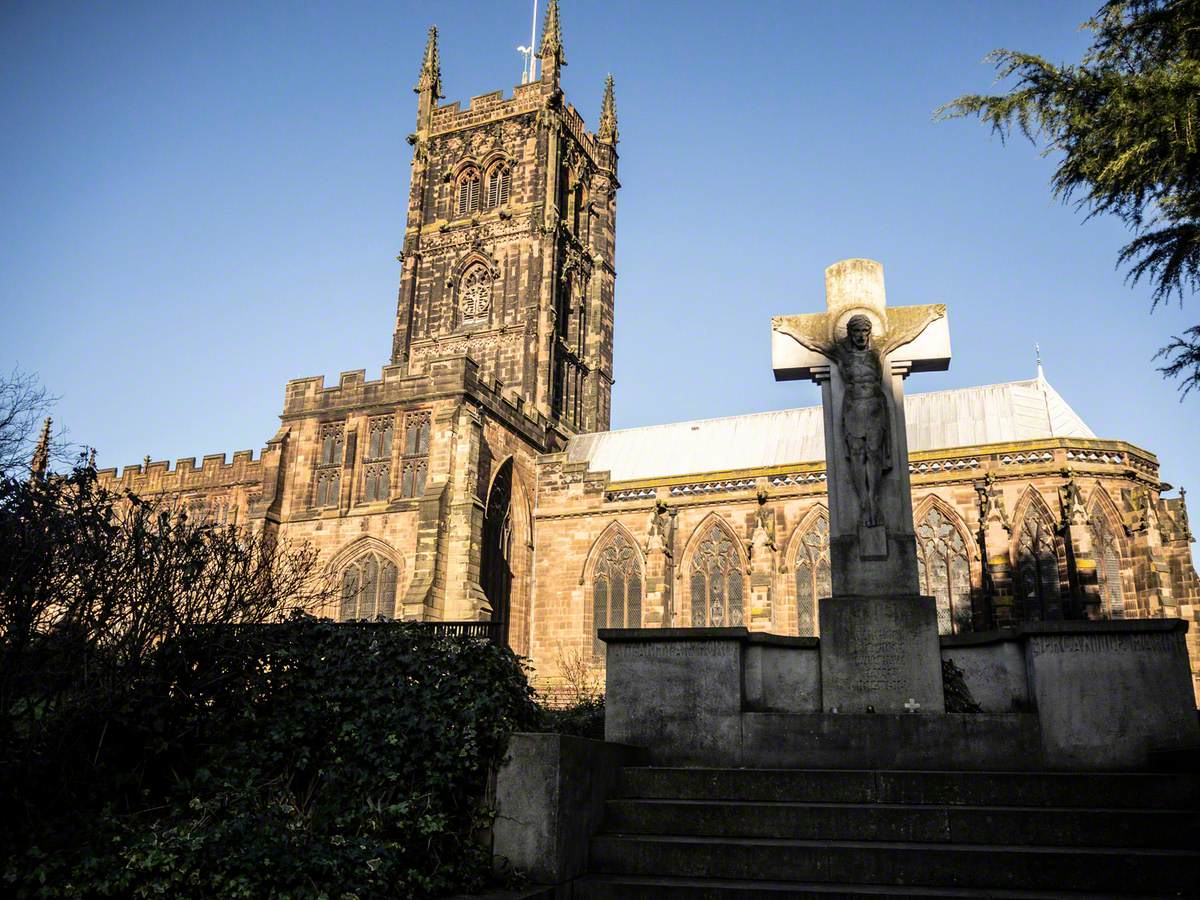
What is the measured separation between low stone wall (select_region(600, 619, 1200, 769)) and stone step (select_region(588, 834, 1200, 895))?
1720 millimetres

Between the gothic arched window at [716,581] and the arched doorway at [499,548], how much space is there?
5873mm

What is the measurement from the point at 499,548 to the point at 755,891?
2398 centimetres

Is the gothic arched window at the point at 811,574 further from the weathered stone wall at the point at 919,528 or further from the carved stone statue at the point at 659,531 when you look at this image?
the carved stone statue at the point at 659,531

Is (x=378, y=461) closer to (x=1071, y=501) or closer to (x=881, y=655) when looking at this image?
(x=1071, y=501)

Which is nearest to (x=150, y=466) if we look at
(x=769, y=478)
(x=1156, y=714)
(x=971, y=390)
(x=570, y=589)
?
(x=570, y=589)

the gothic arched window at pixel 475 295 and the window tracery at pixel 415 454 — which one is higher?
the gothic arched window at pixel 475 295

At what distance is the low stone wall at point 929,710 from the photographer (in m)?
6.88

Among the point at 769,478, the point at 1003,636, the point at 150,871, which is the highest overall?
the point at 769,478

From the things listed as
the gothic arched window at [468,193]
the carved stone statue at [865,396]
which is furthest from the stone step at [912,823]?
the gothic arched window at [468,193]

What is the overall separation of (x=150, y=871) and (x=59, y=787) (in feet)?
4.43

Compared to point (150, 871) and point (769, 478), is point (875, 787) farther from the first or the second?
point (769, 478)

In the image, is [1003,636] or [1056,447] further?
[1056,447]

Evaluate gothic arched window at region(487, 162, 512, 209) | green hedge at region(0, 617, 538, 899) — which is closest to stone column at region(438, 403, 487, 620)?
gothic arched window at region(487, 162, 512, 209)

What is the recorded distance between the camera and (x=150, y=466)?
34812 mm
